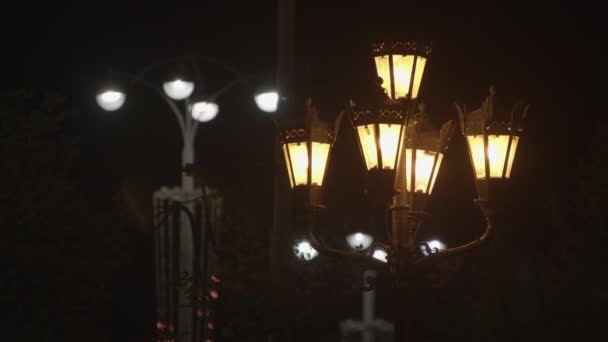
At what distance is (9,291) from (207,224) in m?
9.25

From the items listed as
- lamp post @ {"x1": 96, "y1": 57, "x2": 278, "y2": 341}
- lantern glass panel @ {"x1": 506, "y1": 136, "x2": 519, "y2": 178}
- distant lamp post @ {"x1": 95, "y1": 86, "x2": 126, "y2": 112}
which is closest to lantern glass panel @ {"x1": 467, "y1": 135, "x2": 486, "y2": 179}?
lantern glass panel @ {"x1": 506, "y1": 136, "x2": 519, "y2": 178}

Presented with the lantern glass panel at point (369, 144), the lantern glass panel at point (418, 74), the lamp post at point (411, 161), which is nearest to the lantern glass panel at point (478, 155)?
the lamp post at point (411, 161)

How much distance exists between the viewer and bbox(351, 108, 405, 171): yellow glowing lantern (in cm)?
816

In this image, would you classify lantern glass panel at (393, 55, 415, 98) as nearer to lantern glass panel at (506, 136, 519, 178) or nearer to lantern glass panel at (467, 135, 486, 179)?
lantern glass panel at (467, 135, 486, 179)

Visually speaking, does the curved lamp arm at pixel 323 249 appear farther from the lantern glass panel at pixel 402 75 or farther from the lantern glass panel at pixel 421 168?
the lantern glass panel at pixel 402 75

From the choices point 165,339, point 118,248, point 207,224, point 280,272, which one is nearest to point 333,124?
point 207,224

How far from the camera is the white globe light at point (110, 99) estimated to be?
1759 centimetres

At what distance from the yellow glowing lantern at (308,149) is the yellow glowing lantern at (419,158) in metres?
0.64

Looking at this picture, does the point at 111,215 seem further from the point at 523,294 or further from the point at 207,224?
the point at 207,224

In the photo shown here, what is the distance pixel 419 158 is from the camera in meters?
8.94

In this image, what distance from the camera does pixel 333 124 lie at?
918 centimetres

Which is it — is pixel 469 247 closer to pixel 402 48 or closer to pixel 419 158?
pixel 419 158

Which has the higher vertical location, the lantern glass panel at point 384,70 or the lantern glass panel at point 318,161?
the lantern glass panel at point 384,70

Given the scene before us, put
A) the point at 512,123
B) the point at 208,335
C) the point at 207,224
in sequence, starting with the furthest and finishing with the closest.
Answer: the point at 208,335 < the point at 207,224 < the point at 512,123
